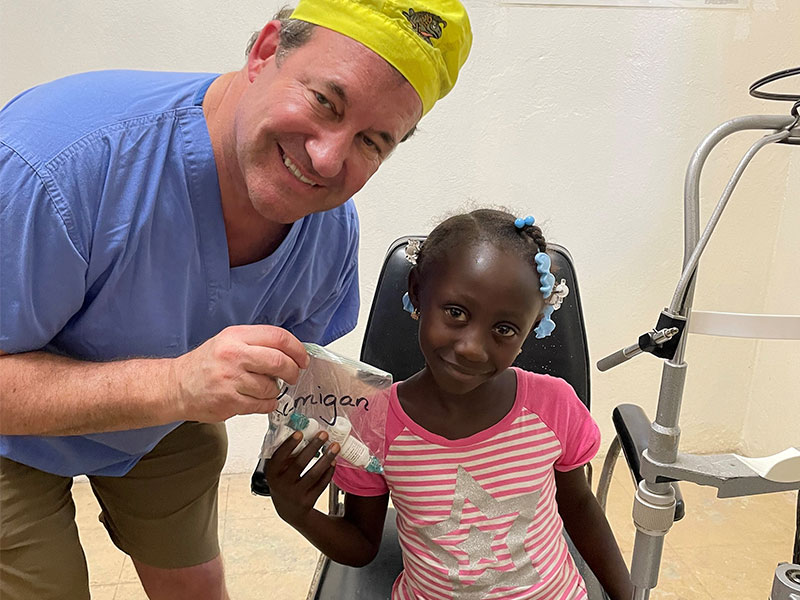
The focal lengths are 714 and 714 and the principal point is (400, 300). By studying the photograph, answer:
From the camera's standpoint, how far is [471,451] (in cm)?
101

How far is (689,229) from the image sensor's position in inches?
26.3

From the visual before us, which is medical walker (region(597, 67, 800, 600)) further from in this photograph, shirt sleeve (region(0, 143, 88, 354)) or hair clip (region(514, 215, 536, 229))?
shirt sleeve (region(0, 143, 88, 354))

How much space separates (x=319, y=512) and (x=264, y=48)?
64 centimetres

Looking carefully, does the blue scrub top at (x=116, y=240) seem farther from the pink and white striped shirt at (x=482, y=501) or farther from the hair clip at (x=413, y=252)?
the pink and white striped shirt at (x=482, y=501)

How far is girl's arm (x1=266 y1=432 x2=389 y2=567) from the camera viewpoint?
912 millimetres

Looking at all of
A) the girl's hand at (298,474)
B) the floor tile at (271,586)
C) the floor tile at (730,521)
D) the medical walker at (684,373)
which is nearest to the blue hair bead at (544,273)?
the medical walker at (684,373)

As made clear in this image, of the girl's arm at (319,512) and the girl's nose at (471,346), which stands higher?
the girl's nose at (471,346)

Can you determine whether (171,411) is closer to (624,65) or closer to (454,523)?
(454,523)

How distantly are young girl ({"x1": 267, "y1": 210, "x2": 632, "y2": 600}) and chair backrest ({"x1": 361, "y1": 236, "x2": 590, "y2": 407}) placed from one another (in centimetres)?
16

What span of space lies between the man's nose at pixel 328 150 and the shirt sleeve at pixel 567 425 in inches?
18.3

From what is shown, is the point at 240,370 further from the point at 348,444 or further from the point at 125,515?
the point at 125,515

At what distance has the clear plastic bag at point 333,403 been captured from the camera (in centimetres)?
90

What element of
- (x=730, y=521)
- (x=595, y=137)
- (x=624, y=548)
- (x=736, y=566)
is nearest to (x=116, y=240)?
(x=595, y=137)

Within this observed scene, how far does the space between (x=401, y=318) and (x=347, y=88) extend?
1.72 ft
